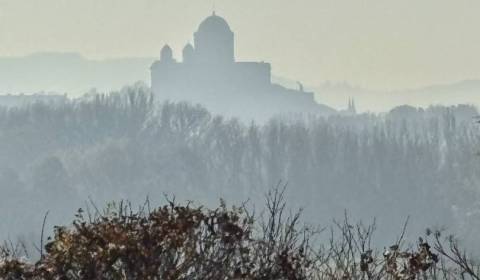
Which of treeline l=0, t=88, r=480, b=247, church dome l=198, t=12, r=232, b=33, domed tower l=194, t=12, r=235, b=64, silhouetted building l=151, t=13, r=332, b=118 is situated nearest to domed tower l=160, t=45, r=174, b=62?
silhouetted building l=151, t=13, r=332, b=118

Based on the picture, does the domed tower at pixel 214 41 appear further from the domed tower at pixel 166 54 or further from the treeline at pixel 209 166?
the treeline at pixel 209 166

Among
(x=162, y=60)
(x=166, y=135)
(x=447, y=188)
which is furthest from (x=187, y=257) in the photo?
(x=162, y=60)

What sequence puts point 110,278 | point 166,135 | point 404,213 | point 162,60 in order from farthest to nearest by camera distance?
point 162,60 < point 166,135 < point 404,213 < point 110,278

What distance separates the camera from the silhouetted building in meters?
168

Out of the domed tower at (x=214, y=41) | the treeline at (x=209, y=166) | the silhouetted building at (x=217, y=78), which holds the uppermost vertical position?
the domed tower at (x=214, y=41)

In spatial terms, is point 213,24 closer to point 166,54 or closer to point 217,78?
point 166,54

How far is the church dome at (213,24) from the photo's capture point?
164m

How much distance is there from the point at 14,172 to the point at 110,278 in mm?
75400

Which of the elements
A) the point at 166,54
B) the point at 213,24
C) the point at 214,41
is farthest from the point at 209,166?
the point at 166,54

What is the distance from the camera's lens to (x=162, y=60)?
172 meters

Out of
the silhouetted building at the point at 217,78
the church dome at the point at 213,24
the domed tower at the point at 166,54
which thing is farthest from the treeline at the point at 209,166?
the domed tower at the point at 166,54

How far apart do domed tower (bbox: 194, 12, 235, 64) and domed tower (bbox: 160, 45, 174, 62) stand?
4.18m

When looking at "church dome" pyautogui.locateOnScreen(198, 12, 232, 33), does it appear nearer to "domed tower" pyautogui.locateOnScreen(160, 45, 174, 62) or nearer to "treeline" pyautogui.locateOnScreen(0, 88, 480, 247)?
"domed tower" pyautogui.locateOnScreen(160, 45, 174, 62)

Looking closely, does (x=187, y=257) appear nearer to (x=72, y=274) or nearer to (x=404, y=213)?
(x=72, y=274)
